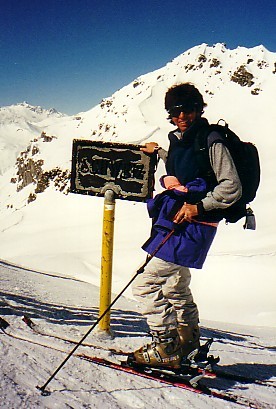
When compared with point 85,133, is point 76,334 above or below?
below

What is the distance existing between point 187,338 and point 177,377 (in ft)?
1.14

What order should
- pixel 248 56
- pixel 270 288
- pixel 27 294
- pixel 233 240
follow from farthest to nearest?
pixel 248 56 < pixel 233 240 < pixel 270 288 < pixel 27 294

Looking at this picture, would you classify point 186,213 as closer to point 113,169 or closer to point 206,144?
point 206,144

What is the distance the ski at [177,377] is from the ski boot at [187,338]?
21 cm

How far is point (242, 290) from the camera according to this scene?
1280 centimetres

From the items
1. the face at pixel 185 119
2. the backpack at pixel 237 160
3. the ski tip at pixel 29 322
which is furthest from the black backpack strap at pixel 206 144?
the ski tip at pixel 29 322

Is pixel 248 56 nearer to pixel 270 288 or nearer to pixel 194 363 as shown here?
pixel 270 288

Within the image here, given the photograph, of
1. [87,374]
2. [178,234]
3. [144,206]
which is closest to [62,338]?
[87,374]

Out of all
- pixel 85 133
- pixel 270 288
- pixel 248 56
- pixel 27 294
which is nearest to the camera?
pixel 27 294

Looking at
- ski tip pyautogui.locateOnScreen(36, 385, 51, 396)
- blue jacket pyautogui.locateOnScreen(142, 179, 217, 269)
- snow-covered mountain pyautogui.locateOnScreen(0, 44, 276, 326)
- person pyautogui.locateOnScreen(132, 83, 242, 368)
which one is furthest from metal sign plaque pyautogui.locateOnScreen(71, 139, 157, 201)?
snow-covered mountain pyautogui.locateOnScreen(0, 44, 276, 326)

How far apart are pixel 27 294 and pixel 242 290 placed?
327 inches

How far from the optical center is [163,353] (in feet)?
10.6

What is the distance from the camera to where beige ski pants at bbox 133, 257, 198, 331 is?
128 inches

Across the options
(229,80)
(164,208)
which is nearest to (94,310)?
(164,208)
